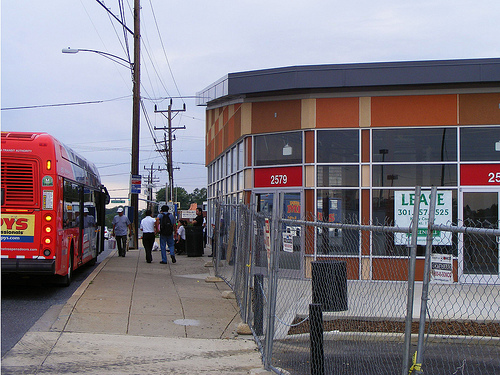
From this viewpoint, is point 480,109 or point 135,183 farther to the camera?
point 135,183

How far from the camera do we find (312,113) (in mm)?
14141

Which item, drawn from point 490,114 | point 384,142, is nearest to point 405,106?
point 384,142

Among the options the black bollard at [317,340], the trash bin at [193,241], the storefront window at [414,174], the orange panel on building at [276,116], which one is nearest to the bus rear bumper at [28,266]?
the black bollard at [317,340]

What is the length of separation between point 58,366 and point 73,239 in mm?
6615

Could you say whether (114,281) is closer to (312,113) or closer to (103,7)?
(312,113)

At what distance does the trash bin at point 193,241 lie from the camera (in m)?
20.1

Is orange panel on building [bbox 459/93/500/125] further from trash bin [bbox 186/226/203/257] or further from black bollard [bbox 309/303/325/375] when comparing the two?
trash bin [bbox 186/226/203/257]

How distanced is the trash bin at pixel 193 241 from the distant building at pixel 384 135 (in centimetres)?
626

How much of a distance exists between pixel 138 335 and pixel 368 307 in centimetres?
351

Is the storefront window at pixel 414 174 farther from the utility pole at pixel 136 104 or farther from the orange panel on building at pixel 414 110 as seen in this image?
the utility pole at pixel 136 104

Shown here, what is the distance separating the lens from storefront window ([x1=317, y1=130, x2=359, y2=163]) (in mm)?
14039

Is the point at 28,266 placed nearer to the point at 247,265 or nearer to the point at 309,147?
the point at 247,265

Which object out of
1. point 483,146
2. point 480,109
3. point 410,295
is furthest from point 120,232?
point 410,295

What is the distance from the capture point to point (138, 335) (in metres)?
7.88
